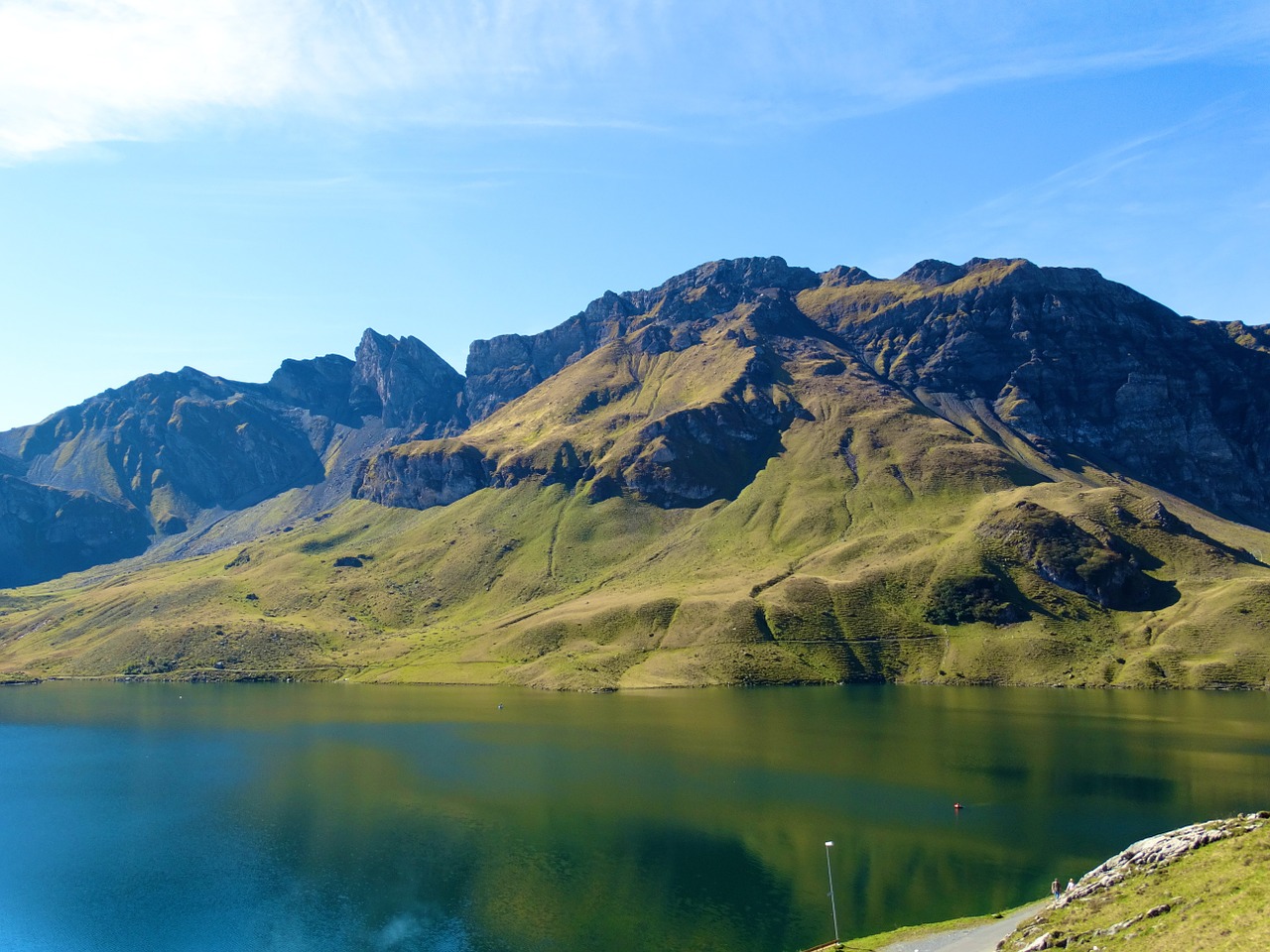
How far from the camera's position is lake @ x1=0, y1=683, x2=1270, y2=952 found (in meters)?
78.8

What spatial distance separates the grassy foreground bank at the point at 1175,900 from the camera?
40.6 meters

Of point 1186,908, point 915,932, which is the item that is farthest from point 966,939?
point 1186,908

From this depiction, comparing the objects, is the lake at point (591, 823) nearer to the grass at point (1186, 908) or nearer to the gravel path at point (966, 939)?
the gravel path at point (966, 939)

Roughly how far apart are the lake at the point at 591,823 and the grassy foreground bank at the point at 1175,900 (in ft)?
74.1

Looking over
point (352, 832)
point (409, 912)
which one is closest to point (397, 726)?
point (352, 832)

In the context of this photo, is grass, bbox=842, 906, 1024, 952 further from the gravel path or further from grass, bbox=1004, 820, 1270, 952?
→ grass, bbox=1004, 820, 1270, 952

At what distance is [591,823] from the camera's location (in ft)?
347

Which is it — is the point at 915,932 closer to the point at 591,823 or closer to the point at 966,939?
the point at 966,939

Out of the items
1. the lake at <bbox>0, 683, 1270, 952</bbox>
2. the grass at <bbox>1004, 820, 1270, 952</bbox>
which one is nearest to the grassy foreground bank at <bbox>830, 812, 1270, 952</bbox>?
the grass at <bbox>1004, 820, 1270, 952</bbox>

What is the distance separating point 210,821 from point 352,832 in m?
22.8

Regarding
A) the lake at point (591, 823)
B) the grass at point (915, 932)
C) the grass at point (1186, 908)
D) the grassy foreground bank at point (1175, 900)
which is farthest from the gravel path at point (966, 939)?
the lake at point (591, 823)

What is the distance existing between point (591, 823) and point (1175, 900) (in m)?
71.5

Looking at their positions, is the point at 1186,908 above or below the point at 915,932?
above

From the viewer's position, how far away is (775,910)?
3046 inches
